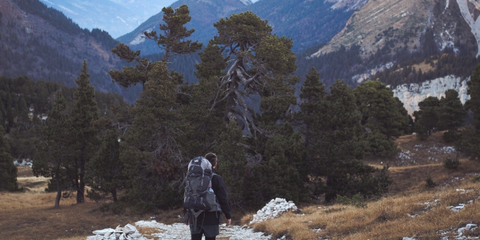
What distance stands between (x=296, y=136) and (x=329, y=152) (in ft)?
8.69

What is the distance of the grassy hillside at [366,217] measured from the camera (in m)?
9.81

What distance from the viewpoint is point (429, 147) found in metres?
56.0

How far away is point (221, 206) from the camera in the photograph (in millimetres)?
8148

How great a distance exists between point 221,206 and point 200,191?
68cm

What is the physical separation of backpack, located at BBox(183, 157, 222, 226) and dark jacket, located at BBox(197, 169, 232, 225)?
0.13 metres

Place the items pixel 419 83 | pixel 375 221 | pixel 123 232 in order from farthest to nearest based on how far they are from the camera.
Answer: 1. pixel 419 83
2. pixel 123 232
3. pixel 375 221

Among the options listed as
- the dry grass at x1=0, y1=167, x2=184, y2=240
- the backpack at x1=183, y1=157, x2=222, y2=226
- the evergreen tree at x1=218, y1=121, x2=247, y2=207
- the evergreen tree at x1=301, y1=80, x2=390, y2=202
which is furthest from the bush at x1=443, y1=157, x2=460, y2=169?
the backpack at x1=183, y1=157, x2=222, y2=226

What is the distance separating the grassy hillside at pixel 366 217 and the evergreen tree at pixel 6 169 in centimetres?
873

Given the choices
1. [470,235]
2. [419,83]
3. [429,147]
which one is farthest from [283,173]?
[419,83]

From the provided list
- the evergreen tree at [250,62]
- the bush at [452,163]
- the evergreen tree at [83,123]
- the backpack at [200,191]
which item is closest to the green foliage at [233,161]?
the evergreen tree at [250,62]

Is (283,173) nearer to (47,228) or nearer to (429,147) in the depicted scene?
(47,228)

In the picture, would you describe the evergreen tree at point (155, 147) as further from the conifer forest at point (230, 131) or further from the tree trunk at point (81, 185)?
the tree trunk at point (81, 185)

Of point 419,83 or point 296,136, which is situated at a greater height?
point 419,83

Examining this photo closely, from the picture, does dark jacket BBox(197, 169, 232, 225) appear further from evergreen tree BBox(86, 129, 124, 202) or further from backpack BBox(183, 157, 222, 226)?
evergreen tree BBox(86, 129, 124, 202)
